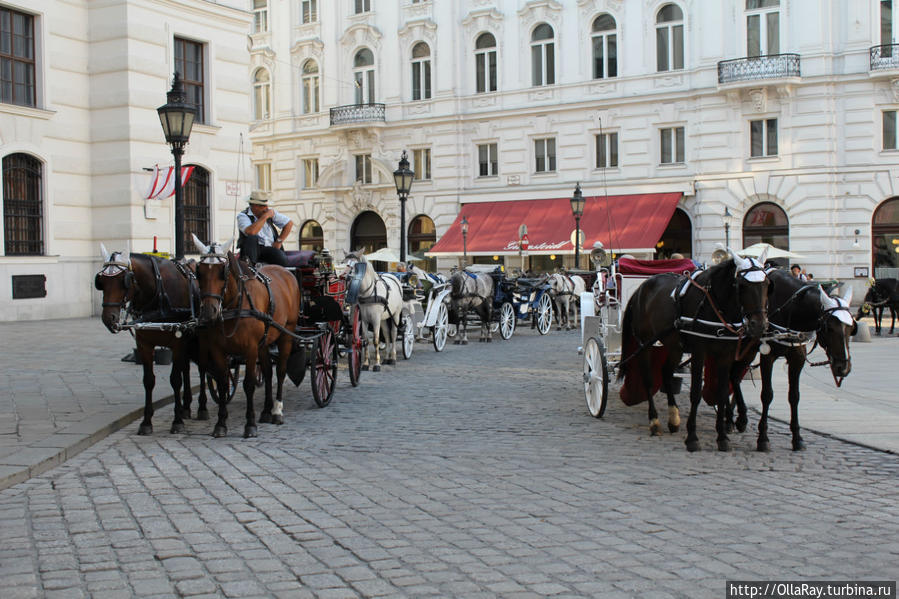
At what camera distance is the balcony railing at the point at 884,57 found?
30.5 meters

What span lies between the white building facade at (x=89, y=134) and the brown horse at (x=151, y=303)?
52.0 ft

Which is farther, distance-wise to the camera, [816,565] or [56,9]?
[56,9]

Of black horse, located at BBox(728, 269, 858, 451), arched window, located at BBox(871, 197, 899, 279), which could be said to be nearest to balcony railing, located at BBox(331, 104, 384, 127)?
arched window, located at BBox(871, 197, 899, 279)

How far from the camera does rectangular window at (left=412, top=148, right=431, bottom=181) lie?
39.6 metres

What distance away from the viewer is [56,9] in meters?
24.0

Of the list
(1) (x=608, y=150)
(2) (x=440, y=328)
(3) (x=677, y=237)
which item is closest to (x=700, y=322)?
(2) (x=440, y=328)

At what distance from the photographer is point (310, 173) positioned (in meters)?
43.1

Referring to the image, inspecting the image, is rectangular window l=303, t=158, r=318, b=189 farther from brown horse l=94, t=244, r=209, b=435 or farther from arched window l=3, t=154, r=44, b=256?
brown horse l=94, t=244, r=209, b=435

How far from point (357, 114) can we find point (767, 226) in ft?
61.5

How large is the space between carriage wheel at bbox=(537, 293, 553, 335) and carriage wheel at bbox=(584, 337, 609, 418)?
12430 mm

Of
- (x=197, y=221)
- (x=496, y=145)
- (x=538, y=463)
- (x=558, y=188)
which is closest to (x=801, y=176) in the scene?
(x=558, y=188)

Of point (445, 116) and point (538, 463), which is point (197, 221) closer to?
point (445, 116)

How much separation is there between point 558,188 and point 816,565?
106 feet

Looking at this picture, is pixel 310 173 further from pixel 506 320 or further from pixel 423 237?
pixel 506 320
